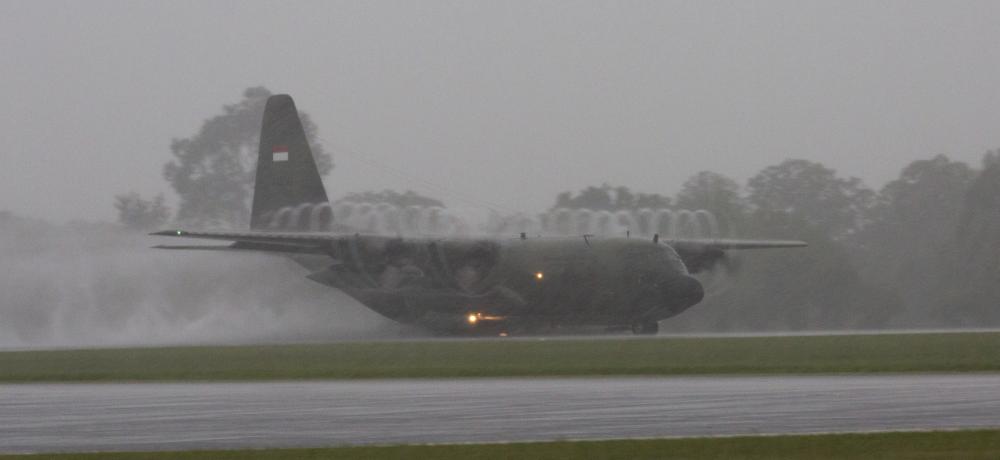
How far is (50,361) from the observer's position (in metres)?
30.8

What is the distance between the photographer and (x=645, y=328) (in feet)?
145

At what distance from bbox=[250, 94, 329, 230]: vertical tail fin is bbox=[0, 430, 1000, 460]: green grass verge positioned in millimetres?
33927

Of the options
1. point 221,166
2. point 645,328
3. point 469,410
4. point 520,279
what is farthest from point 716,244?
point 221,166

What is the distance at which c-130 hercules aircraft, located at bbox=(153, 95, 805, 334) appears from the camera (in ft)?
141

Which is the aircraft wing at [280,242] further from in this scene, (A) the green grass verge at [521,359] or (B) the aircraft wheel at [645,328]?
(B) the aircraft wheel at [645,328]

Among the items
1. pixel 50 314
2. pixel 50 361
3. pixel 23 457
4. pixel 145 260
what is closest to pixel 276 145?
pixel 145 260

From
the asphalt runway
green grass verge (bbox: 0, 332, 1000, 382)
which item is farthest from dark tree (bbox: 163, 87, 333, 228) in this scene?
the asphalt runway

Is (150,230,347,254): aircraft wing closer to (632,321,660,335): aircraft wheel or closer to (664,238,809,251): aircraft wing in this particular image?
(632,321,660,335): aircraft wheel

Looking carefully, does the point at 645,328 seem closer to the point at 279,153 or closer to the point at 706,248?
the point at 706,248

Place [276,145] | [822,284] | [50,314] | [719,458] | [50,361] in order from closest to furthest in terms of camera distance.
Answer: [719,458] < [50,361] < [50,314] < [276,145] < [822,284]

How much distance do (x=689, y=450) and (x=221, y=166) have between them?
3034 inches

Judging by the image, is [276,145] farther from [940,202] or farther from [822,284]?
[940,202]

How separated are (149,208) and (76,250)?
86.0 ft

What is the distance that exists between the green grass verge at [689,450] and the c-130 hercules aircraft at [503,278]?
28276 millimetres
